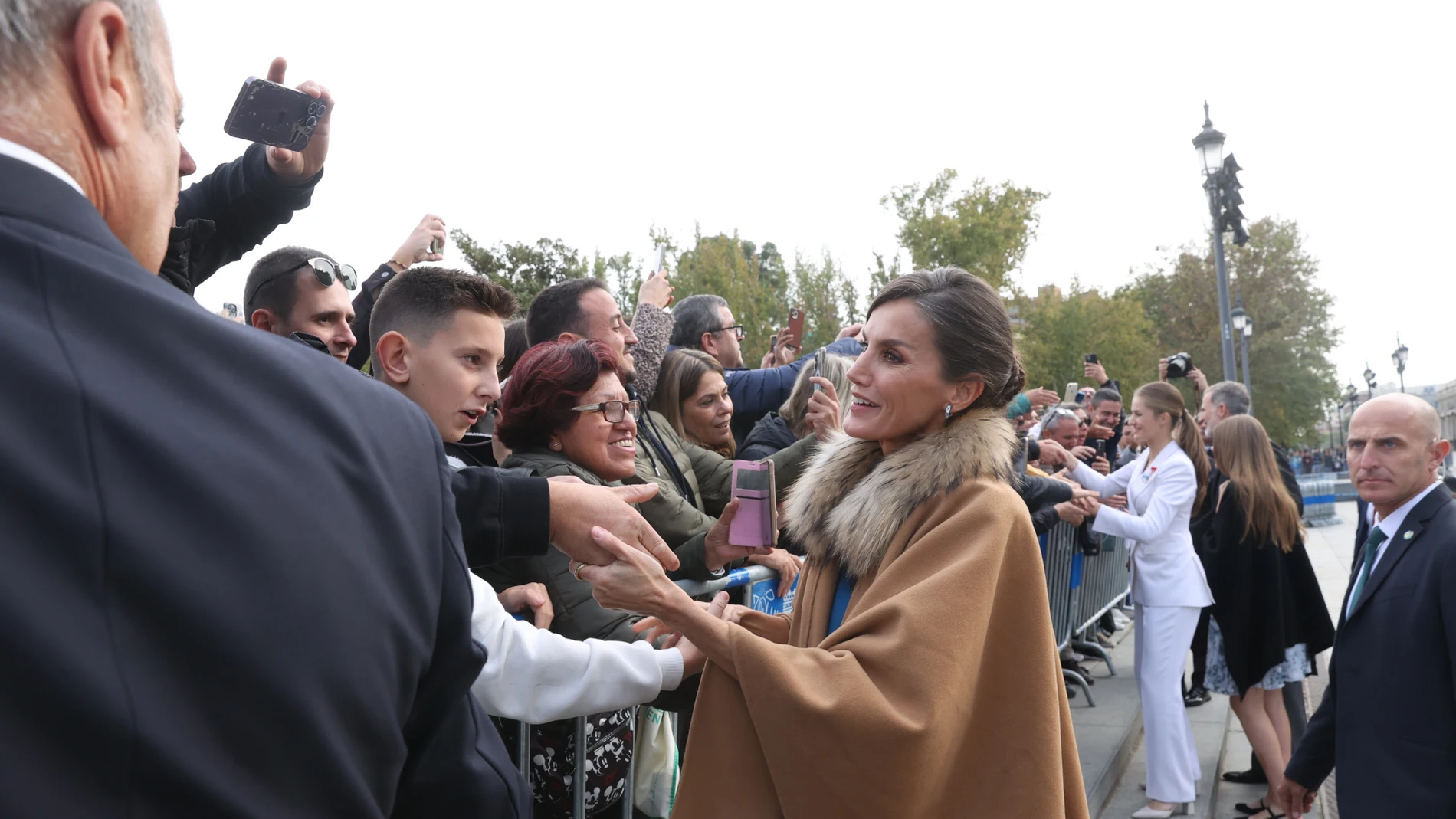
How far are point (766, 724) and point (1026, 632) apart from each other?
68 cm

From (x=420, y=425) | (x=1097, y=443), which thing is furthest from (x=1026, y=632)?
(x=1097, y=443)

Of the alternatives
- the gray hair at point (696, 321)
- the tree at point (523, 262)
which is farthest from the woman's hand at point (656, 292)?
the tree at point (523, 262)

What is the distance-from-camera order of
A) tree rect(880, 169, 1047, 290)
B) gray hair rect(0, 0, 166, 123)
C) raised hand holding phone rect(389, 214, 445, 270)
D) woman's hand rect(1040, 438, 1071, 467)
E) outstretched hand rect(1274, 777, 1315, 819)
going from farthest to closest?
tree rect(880, 169, 1047, 290) < woman's hand rect(1040, 438, 1071, 467) < raised hand holding phone rect(389, 214, 445, 270) < outstretched hand rect(1274, 777, 1315, 819) < gray hair rect(0, 0, 166, 123)

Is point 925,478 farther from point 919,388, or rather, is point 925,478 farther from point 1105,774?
point 1105,774

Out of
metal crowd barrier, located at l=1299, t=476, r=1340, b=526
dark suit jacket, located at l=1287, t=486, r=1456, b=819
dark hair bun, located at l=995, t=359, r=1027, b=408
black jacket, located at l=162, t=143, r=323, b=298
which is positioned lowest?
metal crowd barrier, located at l=1299, t=476, r=1340, b=526

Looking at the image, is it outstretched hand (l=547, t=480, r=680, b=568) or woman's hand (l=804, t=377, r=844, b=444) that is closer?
outstretched hand (l=547, t=480, r=680, b=568)

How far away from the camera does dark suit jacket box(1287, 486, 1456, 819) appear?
3469 mm

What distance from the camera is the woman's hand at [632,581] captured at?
2.31 m

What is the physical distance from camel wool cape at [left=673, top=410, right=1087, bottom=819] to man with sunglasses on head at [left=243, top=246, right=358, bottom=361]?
7.52ft

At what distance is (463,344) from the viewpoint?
3264 mm

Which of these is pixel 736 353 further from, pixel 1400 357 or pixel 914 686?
pixel 1400 357

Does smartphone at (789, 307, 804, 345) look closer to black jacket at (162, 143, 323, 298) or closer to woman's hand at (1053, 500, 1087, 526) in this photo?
woman's hand at (1053, 500, 1087, 526)

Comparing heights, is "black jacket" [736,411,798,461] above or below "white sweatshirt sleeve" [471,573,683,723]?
above

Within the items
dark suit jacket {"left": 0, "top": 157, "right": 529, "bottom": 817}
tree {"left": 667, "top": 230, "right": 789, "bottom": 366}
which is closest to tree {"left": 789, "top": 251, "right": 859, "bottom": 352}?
Result: tree {"left": 667, "top": 230, "right": 789, "bottom": 366}
